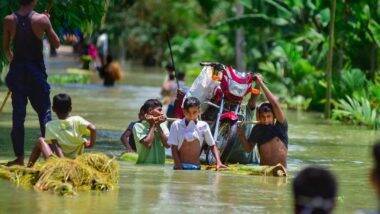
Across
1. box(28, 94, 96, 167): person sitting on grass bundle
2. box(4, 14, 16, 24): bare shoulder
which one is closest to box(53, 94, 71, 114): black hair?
box(28, 94, 96, 167): person sitting on grass bundle

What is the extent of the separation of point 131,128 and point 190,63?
32.5 m

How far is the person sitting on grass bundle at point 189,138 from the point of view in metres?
11.9

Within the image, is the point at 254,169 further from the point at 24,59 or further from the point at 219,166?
the point at 24,59

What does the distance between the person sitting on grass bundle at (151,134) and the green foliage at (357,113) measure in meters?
8.05

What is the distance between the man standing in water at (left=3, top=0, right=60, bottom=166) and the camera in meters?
11.2

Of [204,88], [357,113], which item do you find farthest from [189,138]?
[357,113]

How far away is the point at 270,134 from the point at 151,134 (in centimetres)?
132

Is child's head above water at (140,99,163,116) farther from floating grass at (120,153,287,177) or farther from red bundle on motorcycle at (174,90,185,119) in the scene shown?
red bundle on motorcycle at (174,90,185,119)

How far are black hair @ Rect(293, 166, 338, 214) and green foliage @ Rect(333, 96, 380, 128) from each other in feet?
46.6

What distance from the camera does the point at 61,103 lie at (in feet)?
35.6

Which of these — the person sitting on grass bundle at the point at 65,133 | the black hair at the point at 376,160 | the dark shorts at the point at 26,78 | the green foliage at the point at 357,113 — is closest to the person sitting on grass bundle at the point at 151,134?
the person sitting on grass bundle at the point at 65,133

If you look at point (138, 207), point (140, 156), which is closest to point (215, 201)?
point (138, 207)

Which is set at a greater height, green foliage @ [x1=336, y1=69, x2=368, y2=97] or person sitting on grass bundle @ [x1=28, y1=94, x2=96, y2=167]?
green foliage @ [x1=336, y1=69, x2=368, y2=97]

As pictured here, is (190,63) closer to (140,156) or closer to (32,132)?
(32,132)
